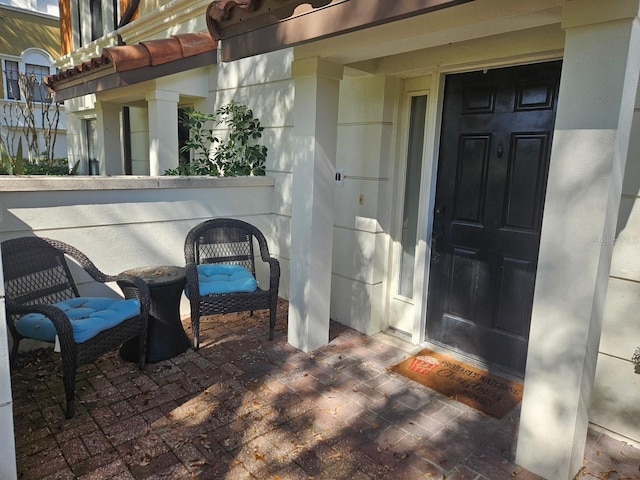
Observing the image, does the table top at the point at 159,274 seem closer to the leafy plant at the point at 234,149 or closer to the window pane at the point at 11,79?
the leafy plant at the point at 234,149

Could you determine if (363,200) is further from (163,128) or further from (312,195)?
(163,128)

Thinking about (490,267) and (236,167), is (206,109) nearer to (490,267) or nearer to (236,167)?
(236,167)

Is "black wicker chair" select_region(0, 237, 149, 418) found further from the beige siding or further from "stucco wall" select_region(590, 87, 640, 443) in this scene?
the beige siding

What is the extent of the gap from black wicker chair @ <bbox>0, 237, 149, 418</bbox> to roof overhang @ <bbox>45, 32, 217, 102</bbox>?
2.19m

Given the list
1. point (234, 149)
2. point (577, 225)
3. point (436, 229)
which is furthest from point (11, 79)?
point (577, 225)

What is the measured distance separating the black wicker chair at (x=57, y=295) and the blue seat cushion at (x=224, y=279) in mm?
569

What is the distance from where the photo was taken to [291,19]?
262cm

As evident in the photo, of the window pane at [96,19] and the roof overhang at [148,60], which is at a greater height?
the window pane at [96,19]

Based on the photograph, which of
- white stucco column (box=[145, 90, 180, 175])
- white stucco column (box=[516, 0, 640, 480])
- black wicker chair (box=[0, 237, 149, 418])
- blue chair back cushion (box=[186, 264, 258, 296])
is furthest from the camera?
white stucco column (box=[145, 90, 180, 175])

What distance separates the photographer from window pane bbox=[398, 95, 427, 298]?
3.61m

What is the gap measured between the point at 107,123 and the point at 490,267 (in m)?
6.60

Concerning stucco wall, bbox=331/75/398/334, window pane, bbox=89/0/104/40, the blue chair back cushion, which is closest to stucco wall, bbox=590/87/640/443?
stucco wall, bbox=331/75/398/334

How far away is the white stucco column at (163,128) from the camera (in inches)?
195

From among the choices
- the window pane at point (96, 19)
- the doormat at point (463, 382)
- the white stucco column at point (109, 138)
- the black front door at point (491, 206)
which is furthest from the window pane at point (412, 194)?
the window pane at point (96, 19)
